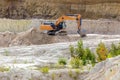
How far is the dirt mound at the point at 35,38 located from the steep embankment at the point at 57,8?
9.12 m

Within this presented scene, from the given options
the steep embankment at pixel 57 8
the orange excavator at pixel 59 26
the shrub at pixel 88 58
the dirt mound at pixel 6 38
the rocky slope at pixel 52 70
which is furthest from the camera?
the steep embankment at pixel 57 8

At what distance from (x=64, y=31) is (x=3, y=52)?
955 cm

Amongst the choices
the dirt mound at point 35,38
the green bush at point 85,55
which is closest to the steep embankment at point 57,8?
the dirt mound at point 35,38

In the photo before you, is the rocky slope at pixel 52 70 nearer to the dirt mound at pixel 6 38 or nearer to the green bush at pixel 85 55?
the green bush at pixel 85 55

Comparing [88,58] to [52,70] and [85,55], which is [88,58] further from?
[52,70]

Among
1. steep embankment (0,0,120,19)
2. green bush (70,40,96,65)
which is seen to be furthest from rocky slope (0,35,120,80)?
steep embankment (0,0,120,19)

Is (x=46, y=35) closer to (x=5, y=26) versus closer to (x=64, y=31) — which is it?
(x=64, y=31)

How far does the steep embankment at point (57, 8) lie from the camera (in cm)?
3281

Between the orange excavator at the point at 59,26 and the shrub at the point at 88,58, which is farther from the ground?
the shrub at the point at 88,58

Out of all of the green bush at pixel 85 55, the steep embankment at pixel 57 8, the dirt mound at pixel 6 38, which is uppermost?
the green bush at pixel 85 55

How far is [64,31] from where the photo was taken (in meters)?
24.8

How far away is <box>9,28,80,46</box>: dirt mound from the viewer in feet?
72.8

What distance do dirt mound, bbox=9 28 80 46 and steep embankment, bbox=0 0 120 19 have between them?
9.12m

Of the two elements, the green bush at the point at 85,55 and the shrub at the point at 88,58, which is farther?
the green bush at the point at 85,55
